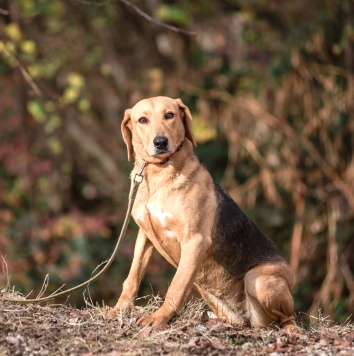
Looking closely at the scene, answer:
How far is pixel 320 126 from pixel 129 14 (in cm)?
470

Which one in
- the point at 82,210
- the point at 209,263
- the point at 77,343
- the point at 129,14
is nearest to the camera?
the point at 77,343

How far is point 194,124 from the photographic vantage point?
45.0ft

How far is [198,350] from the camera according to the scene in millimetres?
5320

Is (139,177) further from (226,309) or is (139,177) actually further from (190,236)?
(226,309)

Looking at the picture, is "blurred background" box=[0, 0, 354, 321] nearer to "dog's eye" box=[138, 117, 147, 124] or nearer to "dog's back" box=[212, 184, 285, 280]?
"dog's back" box=[212, 184, 285, 280]

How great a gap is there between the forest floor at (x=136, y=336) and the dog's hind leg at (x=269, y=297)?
307 mm

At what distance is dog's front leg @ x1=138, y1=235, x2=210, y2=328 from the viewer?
562 centimetres

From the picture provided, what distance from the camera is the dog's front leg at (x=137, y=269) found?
612 cm

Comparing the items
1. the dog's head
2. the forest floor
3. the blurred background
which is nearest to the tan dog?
the dog's head

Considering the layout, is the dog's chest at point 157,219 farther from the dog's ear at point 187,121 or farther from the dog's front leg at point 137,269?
the dog's ear at point 187,121

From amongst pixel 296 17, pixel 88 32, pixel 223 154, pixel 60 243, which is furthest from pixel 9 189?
pixel 296 17

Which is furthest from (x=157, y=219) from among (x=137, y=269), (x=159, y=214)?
(x=137, y=269)

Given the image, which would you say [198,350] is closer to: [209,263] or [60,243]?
[209,263]

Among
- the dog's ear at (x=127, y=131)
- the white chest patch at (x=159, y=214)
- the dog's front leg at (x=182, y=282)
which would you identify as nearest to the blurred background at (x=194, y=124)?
the dog's ear at (x=127, y=131)
